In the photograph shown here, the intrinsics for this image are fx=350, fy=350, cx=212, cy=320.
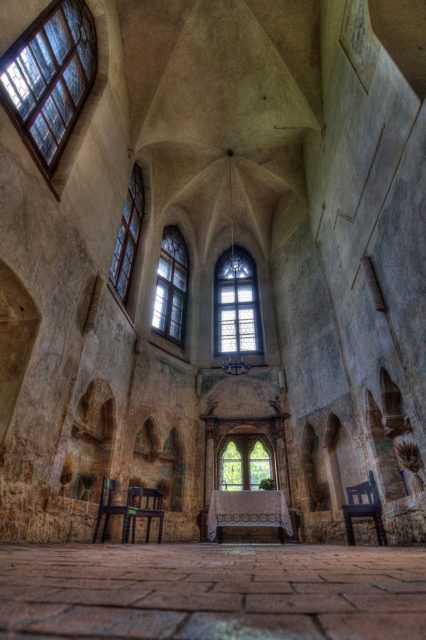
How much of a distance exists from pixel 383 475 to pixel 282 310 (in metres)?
5.84

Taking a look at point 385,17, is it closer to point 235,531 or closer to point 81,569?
point 81,569

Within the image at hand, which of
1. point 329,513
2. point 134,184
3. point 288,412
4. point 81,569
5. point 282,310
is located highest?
point 134,184

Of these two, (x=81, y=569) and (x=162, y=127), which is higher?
(x=162, y=127)

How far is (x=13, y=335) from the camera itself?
487cm

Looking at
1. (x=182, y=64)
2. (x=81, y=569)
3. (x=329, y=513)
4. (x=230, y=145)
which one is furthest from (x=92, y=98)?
(x=329, y=513)

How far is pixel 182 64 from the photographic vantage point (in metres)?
9.46

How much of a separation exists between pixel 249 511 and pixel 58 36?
359 inches

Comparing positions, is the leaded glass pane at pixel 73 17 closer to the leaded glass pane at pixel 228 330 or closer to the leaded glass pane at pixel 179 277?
the leaded glass pane at pixel 179 277

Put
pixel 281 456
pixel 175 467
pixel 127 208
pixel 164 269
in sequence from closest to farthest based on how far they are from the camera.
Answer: pixel 175 467 → pixel 281 456 → pixel 127 208 → pixel 164 269

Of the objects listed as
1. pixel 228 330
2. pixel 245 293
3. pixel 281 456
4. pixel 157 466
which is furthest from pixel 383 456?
pixel 245 293

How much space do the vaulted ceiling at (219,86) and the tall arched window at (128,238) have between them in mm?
716

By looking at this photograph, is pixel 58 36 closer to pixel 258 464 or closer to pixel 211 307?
pixel 211 307

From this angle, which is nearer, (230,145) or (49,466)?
(49,466)

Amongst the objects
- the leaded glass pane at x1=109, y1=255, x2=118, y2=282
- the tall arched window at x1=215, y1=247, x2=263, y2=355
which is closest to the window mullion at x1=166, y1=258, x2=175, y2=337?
the tall arched window at x1=215, y1=247, x2=263, y2=355
